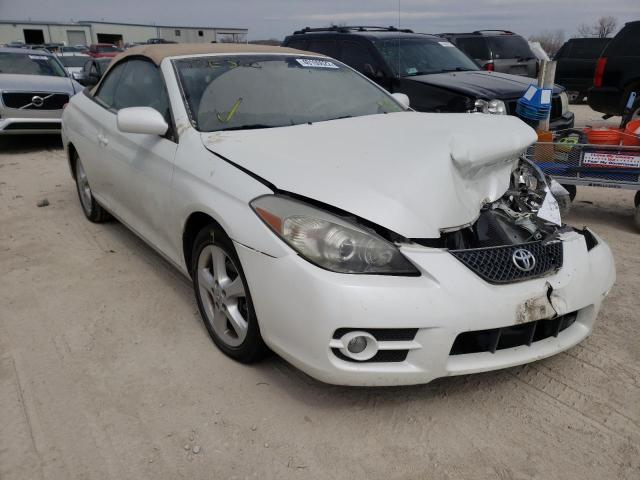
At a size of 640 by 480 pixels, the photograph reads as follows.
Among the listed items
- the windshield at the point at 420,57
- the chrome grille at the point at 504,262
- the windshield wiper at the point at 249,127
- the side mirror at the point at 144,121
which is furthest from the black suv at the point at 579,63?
the side mirror at the point at 144,121

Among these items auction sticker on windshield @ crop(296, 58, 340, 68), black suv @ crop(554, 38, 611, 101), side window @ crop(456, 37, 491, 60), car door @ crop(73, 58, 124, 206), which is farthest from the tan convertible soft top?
black suv @ crop(554, 38, 611, 101)

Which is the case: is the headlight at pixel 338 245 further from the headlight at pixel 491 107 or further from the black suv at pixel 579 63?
the black suv at pixel 579 63

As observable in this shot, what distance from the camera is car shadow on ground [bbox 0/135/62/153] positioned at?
29.9 feet

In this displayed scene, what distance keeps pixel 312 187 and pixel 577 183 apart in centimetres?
320

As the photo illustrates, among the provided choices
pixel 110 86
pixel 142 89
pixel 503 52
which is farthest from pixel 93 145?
pixel 503 52

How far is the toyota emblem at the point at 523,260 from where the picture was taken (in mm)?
2336

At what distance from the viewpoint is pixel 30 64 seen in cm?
967

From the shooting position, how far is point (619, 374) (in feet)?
8.82

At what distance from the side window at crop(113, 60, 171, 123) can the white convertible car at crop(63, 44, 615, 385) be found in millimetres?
28

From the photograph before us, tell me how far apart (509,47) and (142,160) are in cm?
1097

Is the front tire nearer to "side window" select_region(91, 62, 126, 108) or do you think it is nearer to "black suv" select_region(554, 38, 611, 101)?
"side window" select_region(91, 62, 126, 108)

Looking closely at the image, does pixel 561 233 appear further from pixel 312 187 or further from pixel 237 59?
pixel 237 59

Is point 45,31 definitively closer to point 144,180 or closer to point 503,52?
point 503,52

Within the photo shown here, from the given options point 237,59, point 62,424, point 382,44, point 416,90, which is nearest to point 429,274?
point 62,424
